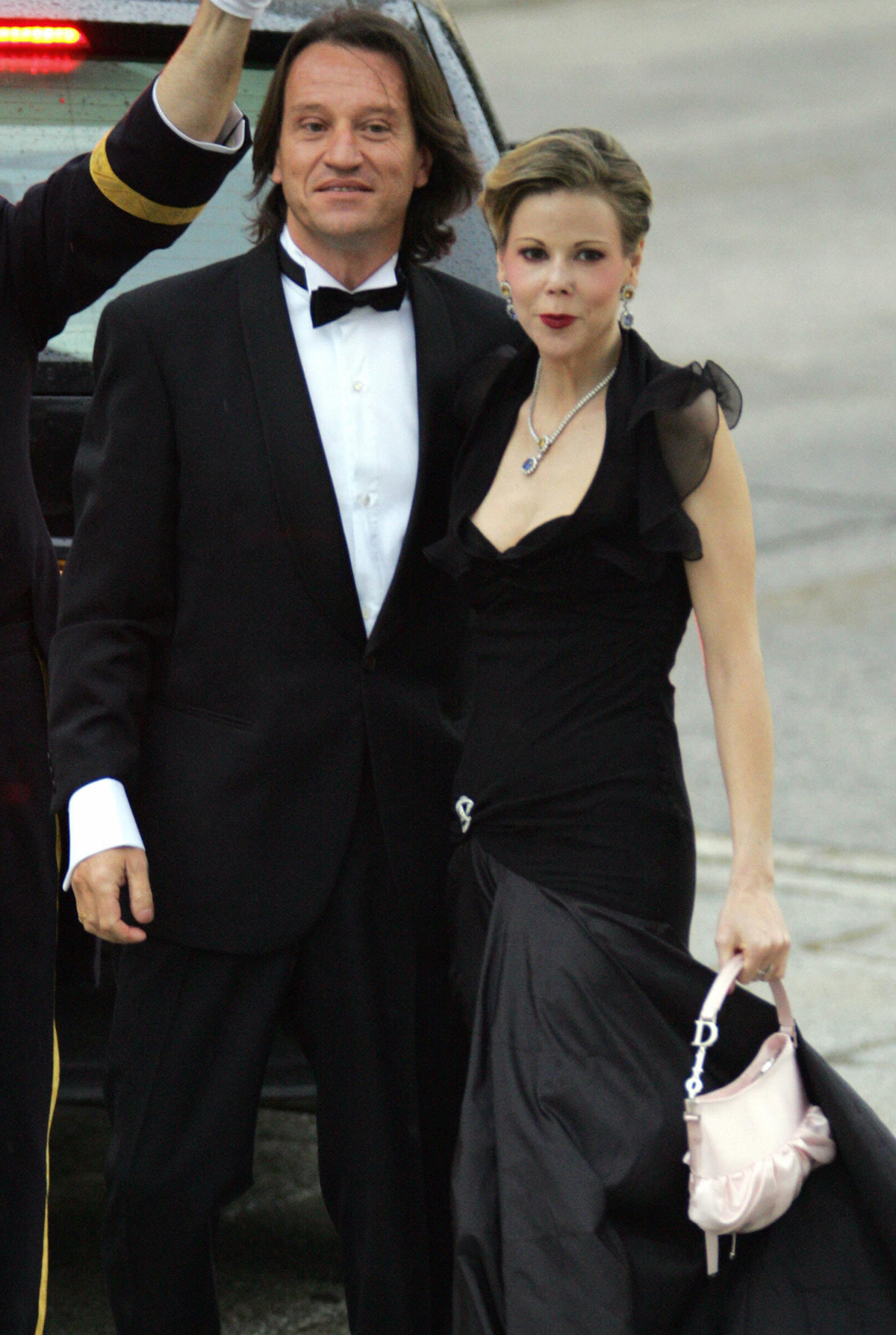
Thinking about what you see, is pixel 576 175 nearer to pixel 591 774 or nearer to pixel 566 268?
pixel 566 268

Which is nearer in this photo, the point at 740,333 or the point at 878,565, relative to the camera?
the point at 878,565

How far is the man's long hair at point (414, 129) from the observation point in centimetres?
275

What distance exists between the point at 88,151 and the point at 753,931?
5.39ft

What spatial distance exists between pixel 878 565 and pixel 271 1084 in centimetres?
627

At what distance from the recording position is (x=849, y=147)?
19.8 metres

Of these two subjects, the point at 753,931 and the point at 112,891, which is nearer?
the point at 753,931

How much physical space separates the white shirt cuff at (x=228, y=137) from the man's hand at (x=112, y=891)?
944mm

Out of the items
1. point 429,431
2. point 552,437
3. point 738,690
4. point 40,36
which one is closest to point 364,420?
point 429,431

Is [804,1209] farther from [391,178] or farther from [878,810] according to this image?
[878,810]

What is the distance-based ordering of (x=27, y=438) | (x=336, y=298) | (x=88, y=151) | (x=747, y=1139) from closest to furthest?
1. (x=747, y=1139)
2. (x=336, y=298)
3. (x=27, y=438)
4. (x=88, y=151)

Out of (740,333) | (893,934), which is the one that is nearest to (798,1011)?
(893,934)

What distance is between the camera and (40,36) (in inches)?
127

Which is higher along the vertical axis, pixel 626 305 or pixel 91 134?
pixel 91 134

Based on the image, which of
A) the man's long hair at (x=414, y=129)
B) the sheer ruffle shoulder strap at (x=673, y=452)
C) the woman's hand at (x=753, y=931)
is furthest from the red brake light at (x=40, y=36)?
the woman's hand at (x=753, y=931)
